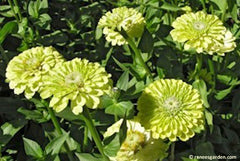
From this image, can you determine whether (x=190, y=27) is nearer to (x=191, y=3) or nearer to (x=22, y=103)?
(x=191, y=3)

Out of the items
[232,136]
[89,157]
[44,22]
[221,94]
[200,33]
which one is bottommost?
[232,136]

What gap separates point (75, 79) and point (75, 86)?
2 cm

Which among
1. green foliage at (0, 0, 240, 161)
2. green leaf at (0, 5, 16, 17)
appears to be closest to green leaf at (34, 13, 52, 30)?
green foliage at (0, 0, 240, 161)

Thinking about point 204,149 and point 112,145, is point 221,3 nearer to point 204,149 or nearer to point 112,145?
point 204,149

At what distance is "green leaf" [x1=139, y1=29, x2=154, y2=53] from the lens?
5.24 ft

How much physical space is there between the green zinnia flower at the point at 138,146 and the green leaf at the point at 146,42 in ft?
1.40

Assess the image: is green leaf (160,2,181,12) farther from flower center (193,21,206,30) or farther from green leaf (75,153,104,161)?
green leaf (75,153,104,161)

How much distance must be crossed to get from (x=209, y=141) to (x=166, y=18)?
1.90 ft

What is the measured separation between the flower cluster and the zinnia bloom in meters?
0.40

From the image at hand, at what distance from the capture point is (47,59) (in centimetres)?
121

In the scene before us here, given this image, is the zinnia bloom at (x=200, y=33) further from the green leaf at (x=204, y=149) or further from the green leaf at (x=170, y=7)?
the green leaf at (x=204, y=149)

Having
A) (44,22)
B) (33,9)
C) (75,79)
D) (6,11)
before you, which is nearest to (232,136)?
(75,79)

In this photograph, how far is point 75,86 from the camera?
1037 millimetres

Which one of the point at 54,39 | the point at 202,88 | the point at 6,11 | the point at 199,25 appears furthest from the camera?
the point at 6,11
